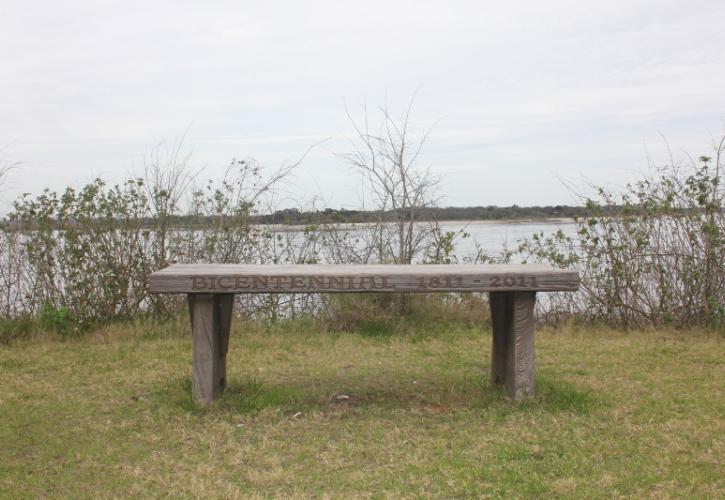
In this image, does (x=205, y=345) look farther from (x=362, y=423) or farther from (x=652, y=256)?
(x=652, y=256)

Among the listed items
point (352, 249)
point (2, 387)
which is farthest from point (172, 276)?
point (352, 249)

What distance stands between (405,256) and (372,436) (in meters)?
4.00

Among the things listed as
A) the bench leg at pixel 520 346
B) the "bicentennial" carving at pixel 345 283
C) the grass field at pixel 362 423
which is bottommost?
the grass field at pixel 362 423

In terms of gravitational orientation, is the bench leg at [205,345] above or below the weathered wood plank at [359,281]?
below

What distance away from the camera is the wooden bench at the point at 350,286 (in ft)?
14.2

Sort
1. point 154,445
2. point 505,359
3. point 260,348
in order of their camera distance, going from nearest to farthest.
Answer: point 154,445 → point 505,359 → point 260,348

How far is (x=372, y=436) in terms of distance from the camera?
13.4 feet

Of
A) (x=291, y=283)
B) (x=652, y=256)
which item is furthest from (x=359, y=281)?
(x=652, y=256)

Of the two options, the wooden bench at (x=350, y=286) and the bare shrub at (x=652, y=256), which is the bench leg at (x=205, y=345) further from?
the bare shrub at (x=652, y=256)

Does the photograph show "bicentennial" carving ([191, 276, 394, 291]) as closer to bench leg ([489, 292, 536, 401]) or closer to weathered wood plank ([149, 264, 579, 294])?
weathered wood plank ([149, 264, 579, 294])

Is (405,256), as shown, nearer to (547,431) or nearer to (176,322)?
(176,322)

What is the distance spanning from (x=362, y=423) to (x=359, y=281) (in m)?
0.80

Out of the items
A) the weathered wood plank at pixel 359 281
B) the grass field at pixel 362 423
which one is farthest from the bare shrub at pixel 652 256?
the weathered wood plank at pixel 359 281

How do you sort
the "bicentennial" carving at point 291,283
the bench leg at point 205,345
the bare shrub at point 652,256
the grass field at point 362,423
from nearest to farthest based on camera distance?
the grass field at point 362,423 → the "bicentennial" carving at point 291,283 → the bench leg at point 205,345 → the bare shrub at point 652,256
